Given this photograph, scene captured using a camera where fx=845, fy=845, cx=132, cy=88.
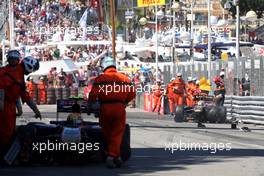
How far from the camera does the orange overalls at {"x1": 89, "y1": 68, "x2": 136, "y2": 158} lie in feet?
42.1

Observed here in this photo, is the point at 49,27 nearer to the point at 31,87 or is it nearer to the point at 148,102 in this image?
the point at 31,87

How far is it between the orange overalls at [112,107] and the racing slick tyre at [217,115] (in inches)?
541

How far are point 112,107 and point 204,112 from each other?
1364 centimetres

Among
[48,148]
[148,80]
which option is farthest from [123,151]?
[148,80]

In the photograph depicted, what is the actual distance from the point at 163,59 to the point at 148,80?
1230cm

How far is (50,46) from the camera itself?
56.1 m

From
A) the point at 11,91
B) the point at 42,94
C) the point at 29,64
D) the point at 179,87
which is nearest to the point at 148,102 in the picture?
the point at 179,87

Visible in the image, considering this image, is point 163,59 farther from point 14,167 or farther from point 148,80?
point 14,167

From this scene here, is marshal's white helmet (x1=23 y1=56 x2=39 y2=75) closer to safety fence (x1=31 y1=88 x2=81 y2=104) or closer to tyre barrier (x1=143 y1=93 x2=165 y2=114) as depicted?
tyre barrier (x1=143 y1=93 x2=165 y2=114)

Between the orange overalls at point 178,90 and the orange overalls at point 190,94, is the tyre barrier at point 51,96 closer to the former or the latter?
the orange overalls at point 190,94

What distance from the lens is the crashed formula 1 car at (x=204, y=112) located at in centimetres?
2616

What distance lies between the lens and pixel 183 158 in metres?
14.4

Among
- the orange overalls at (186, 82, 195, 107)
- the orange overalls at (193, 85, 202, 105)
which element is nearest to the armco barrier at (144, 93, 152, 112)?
the orange overalls at (186, 82, 195, 107)

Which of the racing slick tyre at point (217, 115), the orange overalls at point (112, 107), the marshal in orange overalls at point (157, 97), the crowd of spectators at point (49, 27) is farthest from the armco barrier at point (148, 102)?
the orange overalls at point (112, 107)
